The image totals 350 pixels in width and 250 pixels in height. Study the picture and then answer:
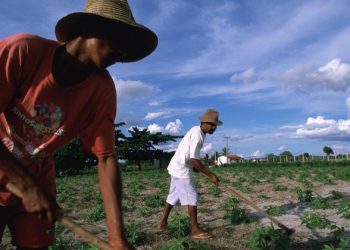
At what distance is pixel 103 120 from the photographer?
101 inches

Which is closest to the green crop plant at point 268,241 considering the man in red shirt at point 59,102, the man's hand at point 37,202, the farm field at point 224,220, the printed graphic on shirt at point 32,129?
the farm field at point 224,220

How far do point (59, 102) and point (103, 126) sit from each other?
0.99 ft

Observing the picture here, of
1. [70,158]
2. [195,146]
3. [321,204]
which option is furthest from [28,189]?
[70,158]

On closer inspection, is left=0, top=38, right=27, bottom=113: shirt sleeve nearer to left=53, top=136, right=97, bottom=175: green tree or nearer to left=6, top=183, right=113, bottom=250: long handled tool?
left=6, top=183, right=113, bottom=250: long handled tool

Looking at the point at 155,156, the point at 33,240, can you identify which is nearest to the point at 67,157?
the point at 155,156

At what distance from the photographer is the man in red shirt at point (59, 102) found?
2178 mm

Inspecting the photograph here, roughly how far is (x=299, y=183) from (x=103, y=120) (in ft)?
41.5

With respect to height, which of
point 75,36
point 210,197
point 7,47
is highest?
point 75,36

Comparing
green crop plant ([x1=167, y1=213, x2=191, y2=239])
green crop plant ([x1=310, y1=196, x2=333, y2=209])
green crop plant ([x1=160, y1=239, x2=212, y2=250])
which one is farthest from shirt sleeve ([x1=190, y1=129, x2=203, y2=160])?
green crop plant ([x1=310, y1=196, x2=333, y2=209])

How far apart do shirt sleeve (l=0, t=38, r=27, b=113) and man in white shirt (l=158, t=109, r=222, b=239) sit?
4.27 m

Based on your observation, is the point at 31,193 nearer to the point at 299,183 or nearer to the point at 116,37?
the point at 116,37

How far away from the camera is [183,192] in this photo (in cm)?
638

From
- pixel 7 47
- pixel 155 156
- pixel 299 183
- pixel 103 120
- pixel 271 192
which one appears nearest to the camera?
pixel 7 47

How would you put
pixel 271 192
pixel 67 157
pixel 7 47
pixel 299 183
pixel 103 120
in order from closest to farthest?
pixel 7 47 → pixel 103 120 → pixel 271 192 → pixel 299 183 → pixel 67 157
